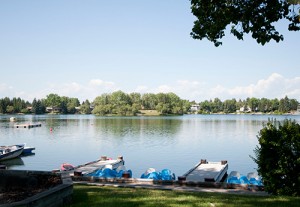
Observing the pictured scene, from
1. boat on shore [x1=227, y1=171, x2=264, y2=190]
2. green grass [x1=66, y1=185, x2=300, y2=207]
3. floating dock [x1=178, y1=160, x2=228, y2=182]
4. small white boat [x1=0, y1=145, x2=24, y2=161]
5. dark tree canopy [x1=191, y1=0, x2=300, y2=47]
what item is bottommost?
small white boat [x1=0, y1=145, x2=24, y2=161]

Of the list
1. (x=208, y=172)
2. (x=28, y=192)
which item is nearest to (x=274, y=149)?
(x=28, y=192)

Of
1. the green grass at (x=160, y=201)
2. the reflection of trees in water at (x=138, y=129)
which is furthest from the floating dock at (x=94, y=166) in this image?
the reflection of trees in water at (x=138, y=129)

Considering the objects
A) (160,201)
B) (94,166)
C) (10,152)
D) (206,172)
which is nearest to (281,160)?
(160,201)

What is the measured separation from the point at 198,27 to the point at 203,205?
18.7 feet

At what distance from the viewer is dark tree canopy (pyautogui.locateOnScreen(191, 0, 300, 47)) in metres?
9.72

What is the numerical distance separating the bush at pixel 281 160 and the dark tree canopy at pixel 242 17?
3.41 m

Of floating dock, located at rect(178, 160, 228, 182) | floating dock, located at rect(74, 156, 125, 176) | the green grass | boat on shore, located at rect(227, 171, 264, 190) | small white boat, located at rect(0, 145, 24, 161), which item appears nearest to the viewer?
the green grass

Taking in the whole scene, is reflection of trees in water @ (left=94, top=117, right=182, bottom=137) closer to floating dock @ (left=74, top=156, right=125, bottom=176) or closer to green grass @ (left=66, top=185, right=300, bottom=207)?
floating dock @ (left=74, top=156, right=125, bottom=176)

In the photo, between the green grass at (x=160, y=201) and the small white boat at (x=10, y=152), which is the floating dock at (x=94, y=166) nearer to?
the green grass at (x=160, y=201)

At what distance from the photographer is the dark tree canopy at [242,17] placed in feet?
31.9

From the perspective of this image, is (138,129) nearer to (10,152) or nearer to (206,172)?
(10,152)

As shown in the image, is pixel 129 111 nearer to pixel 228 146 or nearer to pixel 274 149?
pixel 228 146

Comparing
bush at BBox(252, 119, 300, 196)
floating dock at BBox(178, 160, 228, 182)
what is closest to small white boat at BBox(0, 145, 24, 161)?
floating dock at BBox(178, 160, 228, 182)

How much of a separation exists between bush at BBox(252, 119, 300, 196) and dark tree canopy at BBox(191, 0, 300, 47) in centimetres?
341
